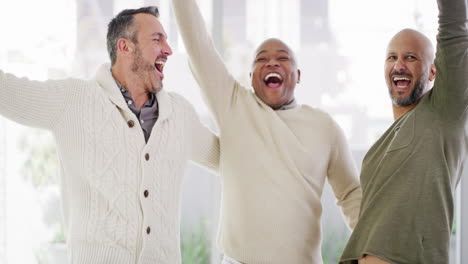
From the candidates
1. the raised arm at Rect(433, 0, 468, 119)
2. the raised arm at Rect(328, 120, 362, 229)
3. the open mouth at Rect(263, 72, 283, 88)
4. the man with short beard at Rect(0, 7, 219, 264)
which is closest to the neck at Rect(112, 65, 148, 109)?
the man with short beard at Rect(0, 7, 219, 264)

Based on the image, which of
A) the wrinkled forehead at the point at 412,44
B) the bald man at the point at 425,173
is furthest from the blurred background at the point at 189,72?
the bald man at the point at 425,173

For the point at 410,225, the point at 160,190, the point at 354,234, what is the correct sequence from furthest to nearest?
the point at 160,190 → the point at 354,234 → the point at 410,225

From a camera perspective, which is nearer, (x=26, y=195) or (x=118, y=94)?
(x=118, y=94)

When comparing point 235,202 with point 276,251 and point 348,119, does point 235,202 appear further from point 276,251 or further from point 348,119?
point 348,119

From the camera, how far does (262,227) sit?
210 centimetres

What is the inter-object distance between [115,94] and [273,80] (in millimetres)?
689

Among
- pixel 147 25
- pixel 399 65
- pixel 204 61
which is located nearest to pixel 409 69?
pixel 399 65

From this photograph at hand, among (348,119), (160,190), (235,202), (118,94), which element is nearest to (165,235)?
(160,190)

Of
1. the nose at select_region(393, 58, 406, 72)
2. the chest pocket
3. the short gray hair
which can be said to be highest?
the short gray hair

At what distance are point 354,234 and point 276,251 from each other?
35 centimetres

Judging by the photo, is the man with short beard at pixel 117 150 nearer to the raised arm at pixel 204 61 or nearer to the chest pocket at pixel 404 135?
the raised arm at pixel 204 61

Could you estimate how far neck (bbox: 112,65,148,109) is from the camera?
6.78ft

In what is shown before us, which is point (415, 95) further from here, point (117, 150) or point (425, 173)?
point (117, 150)

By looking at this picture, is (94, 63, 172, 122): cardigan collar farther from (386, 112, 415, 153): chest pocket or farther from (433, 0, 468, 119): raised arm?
(433, 0, 468, 119): raised arm
